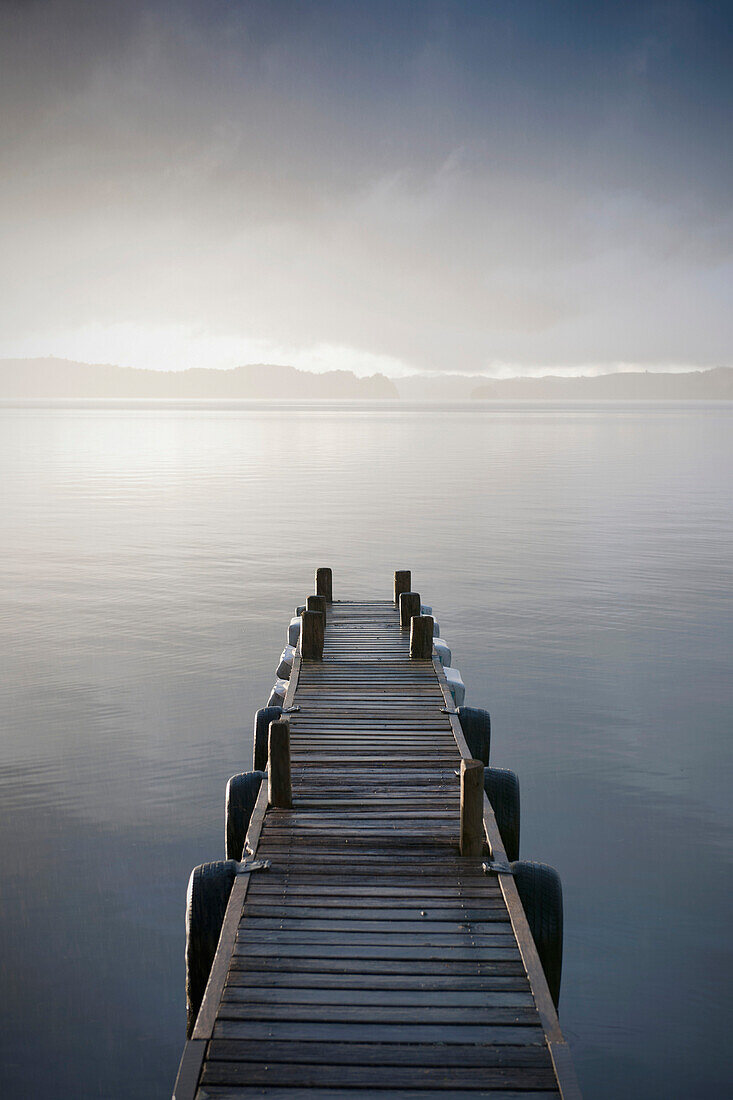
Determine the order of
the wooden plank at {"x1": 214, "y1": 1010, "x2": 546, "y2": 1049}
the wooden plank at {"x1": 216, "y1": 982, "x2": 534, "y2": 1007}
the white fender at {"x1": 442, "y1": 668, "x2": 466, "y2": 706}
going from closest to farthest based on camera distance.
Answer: the wooden plank at {"x1": 214, "y1": 1010, "x2": 546, "y2": 1049}
the wooden plank at {"x1": 216, "y1": 982, "x2": 534, "y2": 1007}
the white fender at {"x1": 442, "y1": 668, "x2": 466, "y2": 706}

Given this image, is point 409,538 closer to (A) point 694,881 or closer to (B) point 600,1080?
(A) point 694,881

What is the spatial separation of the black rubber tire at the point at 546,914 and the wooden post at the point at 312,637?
25.8ft

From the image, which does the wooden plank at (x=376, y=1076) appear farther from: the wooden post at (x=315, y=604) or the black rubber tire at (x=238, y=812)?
the wooden post at (x=315, y=604)

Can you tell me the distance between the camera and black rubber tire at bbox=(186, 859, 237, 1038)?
7.70 metres

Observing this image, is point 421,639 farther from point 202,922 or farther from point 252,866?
point 202,922

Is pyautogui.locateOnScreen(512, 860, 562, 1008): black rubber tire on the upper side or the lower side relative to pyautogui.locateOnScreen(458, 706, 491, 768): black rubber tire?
lower

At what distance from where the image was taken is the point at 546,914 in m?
8.17

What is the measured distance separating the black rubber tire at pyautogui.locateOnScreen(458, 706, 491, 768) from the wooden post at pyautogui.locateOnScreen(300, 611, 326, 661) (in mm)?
3666

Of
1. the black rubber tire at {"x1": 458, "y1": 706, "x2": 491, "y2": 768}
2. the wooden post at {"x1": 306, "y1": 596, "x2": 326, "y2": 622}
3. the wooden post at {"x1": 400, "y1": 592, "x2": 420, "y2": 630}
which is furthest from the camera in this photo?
the wooden post at {"x1": 400, "y1": 592, "x2": 420, "y2": 630}

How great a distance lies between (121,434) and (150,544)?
3696 inches

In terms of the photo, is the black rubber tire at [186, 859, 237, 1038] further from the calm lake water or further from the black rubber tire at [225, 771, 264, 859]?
the black rubber tire at [225, 771, 264, 859]

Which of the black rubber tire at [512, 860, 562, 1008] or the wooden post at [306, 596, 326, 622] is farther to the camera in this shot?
the wooden post at [306, 596, 326, 622]

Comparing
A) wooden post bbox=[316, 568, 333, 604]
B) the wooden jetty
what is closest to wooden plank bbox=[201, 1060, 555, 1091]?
the wooden jetty

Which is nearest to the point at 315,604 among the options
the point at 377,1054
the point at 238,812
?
the point at 238,812
